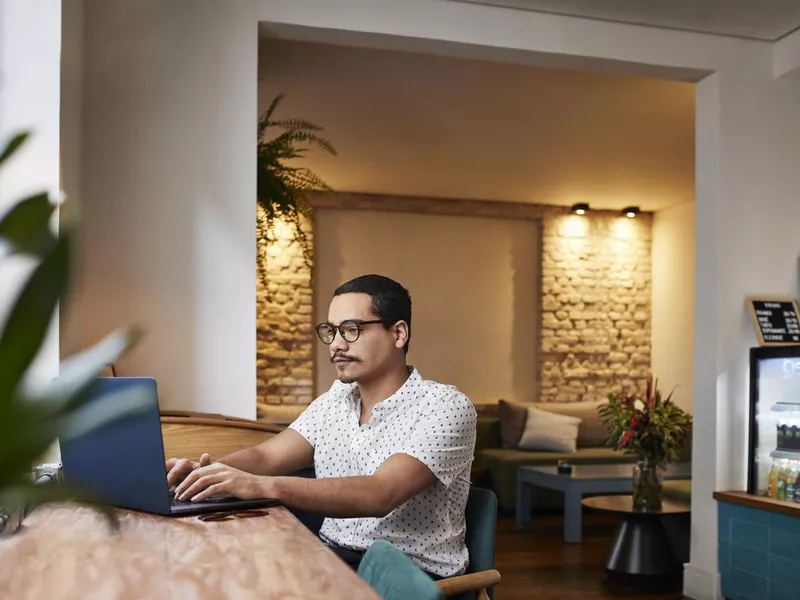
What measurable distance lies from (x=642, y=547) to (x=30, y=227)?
17.5ft

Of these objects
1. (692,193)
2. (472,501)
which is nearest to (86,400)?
(472,501)

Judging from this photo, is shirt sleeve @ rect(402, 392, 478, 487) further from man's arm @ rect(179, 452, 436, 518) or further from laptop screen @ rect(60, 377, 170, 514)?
laptop screen @ rect(60, 377, 170, 514)

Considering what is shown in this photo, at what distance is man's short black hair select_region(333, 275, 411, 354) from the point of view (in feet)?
7.53

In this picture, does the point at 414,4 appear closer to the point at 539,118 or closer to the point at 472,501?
the point at 539,118

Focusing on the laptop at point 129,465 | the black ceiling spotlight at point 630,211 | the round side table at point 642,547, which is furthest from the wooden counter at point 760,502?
the black ceiling spotlight at point 630,211

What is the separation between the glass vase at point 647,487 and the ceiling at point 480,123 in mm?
2213

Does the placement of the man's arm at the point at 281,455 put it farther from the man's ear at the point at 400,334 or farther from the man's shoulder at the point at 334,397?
the man's ear at the point at 400,334

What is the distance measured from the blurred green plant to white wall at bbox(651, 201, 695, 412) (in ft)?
29.0

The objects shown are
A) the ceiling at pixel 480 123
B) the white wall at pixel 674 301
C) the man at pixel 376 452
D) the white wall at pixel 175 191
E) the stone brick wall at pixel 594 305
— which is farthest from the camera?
the stone brick wall at pixel 594 305

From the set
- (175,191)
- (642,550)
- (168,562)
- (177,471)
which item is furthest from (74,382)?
(642,550)

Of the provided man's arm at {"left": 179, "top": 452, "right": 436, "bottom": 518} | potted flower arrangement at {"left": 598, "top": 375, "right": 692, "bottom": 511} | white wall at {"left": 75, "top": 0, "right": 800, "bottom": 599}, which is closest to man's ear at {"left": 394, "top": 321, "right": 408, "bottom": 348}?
man's arm at {"left": 179, "top": 452, "right": 436, "bottom": 518}

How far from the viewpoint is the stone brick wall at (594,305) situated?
918 cm

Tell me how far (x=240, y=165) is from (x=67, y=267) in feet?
11.3

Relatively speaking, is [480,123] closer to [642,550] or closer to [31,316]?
[642,550]
